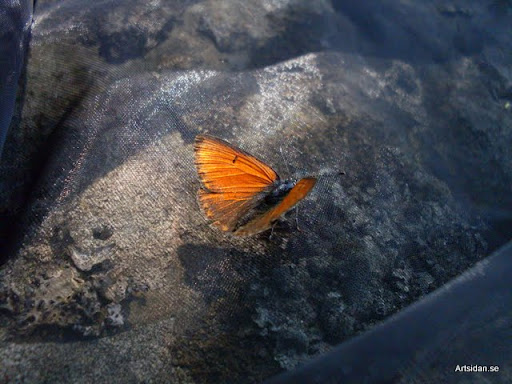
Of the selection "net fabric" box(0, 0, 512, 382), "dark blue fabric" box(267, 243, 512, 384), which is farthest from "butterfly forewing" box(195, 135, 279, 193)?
"dark blue fabric" box(267, 243, 512, 384)

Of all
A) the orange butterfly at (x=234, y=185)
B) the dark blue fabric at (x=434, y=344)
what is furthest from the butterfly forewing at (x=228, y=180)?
the dark blue fabric at (x=434, y=344)

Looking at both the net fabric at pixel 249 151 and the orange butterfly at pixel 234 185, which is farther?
the orange butterfly at pixel 234 185

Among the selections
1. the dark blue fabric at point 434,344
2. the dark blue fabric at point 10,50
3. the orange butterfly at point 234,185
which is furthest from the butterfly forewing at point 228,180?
the dark blue fabric at point 10,50

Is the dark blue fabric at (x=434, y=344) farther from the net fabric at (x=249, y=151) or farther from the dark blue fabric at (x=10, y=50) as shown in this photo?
the dark blue fabric at (x=10, y=50)

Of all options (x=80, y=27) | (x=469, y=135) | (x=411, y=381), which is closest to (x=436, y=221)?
(x=469, y=135)

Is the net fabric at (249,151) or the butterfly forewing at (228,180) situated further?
the butterfly forewing at (228,180)

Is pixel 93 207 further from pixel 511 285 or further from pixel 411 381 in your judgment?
pixel 511 285

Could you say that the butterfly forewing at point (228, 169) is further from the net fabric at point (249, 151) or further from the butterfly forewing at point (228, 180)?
the net fabric at point (249, 151)
